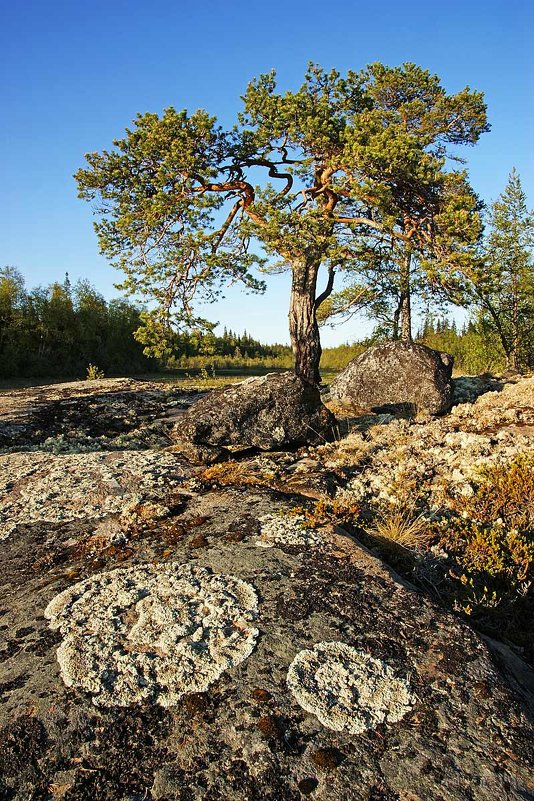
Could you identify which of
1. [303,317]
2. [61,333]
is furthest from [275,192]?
[61,333]

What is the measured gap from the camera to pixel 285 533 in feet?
13.6

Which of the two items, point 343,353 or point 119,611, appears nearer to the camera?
point 119,611

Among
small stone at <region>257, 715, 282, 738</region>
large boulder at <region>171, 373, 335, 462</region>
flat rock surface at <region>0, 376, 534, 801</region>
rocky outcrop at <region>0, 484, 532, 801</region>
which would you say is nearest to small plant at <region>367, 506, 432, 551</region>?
flat rock surface at <region>0, 376, 534, 801</region>

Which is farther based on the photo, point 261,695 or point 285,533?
point 285,533

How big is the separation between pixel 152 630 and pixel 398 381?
1020cm

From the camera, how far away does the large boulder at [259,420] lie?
748 centimetres

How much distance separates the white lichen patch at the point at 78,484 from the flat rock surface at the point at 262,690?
599mm

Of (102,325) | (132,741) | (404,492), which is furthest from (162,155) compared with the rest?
(102,325)

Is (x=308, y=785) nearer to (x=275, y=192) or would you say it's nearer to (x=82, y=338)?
(x=275, y=192)

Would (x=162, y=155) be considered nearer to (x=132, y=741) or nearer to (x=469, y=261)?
(x=469, y=261)

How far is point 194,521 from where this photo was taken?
4.50 m

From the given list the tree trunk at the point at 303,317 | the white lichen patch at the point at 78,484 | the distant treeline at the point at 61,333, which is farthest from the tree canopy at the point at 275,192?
the distant treeline at the point at 61,333

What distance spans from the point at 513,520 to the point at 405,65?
745 inches

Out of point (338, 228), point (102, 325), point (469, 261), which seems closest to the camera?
point (469, 261)
